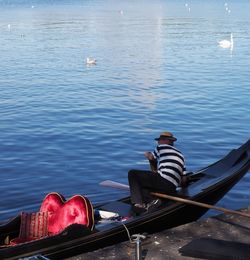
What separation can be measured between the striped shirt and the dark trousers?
20 centimetres

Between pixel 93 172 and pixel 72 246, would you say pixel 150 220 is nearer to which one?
pixel 72 246

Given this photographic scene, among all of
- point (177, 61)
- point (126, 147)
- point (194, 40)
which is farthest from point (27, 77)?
point (194, 40)

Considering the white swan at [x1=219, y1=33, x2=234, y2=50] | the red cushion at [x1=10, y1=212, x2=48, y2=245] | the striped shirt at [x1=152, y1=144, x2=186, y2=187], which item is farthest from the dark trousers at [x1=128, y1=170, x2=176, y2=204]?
the white swan at [x1=219, y1=33, x2=234, y2=50]

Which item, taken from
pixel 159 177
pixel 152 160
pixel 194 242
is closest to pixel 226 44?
pixel 152 160

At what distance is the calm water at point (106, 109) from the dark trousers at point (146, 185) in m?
3.26

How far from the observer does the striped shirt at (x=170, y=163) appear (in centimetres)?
977

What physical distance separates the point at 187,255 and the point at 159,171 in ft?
7.52

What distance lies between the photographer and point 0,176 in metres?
14.4

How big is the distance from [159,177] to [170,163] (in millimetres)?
363

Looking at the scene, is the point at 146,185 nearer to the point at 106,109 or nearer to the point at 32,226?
the point at 32,226

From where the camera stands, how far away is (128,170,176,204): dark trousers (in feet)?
30.9

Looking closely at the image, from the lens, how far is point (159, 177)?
9.53 m

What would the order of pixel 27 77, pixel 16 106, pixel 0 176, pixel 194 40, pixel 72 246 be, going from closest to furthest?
pixel 72 246 → pixel 0 176 → pixel 16 106 → pixel 27 77 → pixel 194 40

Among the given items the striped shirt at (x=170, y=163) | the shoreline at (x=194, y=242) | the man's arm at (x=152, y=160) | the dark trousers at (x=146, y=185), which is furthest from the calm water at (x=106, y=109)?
the shoreline at (x=194, y=242)
